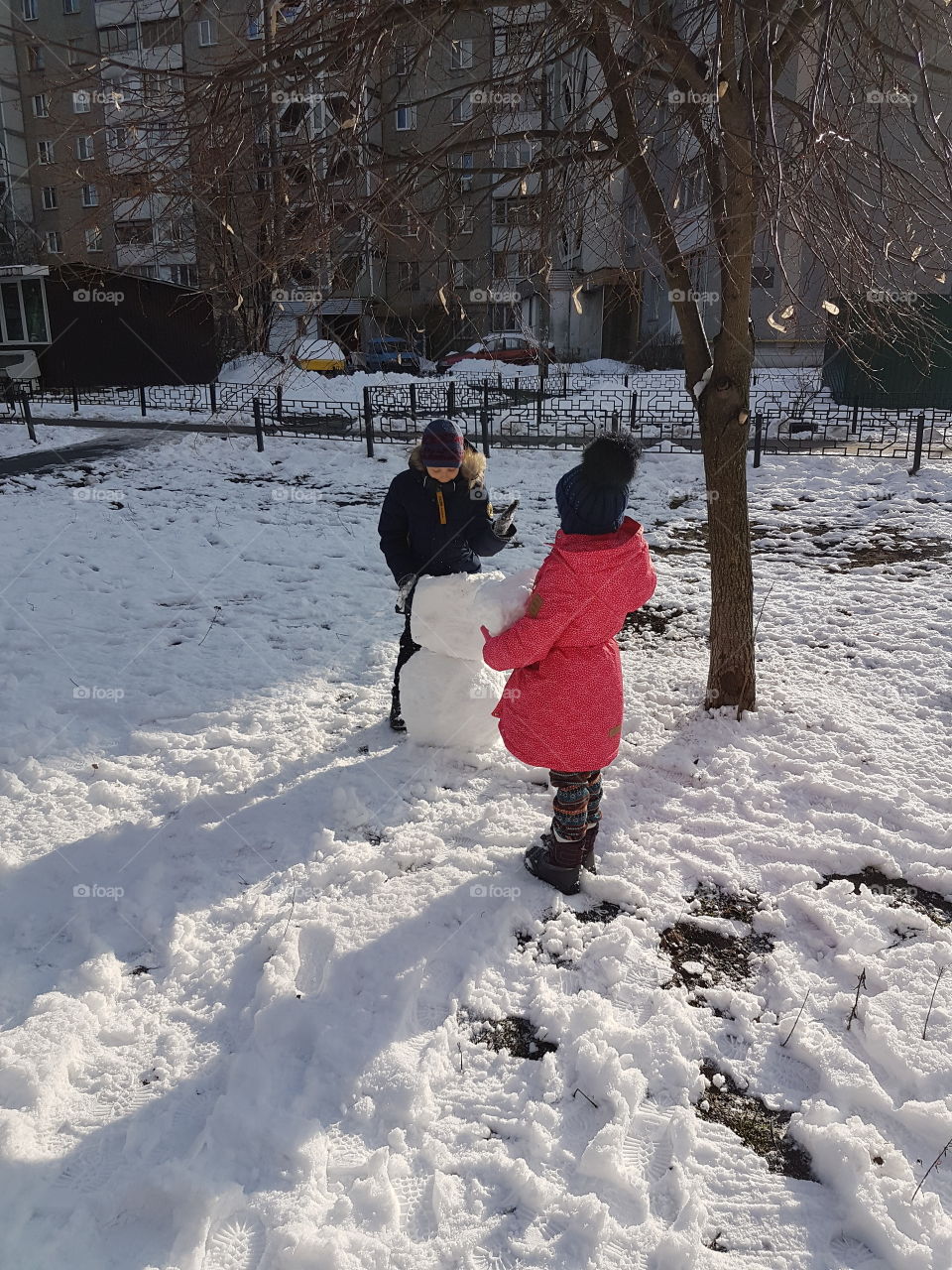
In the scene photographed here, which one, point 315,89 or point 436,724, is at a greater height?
point 315,89

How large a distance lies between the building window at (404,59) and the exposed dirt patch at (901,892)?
13.5 ft

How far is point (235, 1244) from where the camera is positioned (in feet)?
6.43

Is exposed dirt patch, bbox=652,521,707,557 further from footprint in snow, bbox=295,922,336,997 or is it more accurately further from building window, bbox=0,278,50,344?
building window, bbox=0,278,50,344

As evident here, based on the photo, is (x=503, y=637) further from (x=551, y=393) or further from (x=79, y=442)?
(x=551, y=393)

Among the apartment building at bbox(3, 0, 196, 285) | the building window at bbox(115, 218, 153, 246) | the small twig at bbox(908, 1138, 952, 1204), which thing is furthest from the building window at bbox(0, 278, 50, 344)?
the small twig at bbox(908, 1138, 952, 1204)

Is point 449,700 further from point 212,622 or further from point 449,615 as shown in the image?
point 212,622

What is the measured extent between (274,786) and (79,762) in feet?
3.38

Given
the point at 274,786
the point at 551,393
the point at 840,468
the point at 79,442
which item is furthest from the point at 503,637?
the point at 551,393

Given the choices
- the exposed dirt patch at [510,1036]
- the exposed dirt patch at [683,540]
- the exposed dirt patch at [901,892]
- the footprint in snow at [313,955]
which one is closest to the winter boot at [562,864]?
the exposed dirt patch at [510,1036]

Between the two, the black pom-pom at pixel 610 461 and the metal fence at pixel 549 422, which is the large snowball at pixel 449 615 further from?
the metal fence at pixel 549 422

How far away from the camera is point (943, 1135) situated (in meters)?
2.24

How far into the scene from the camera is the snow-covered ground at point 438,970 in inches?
80.8

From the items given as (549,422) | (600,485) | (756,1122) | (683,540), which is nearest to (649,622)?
(683,540)

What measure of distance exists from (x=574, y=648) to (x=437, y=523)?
1.32 m
